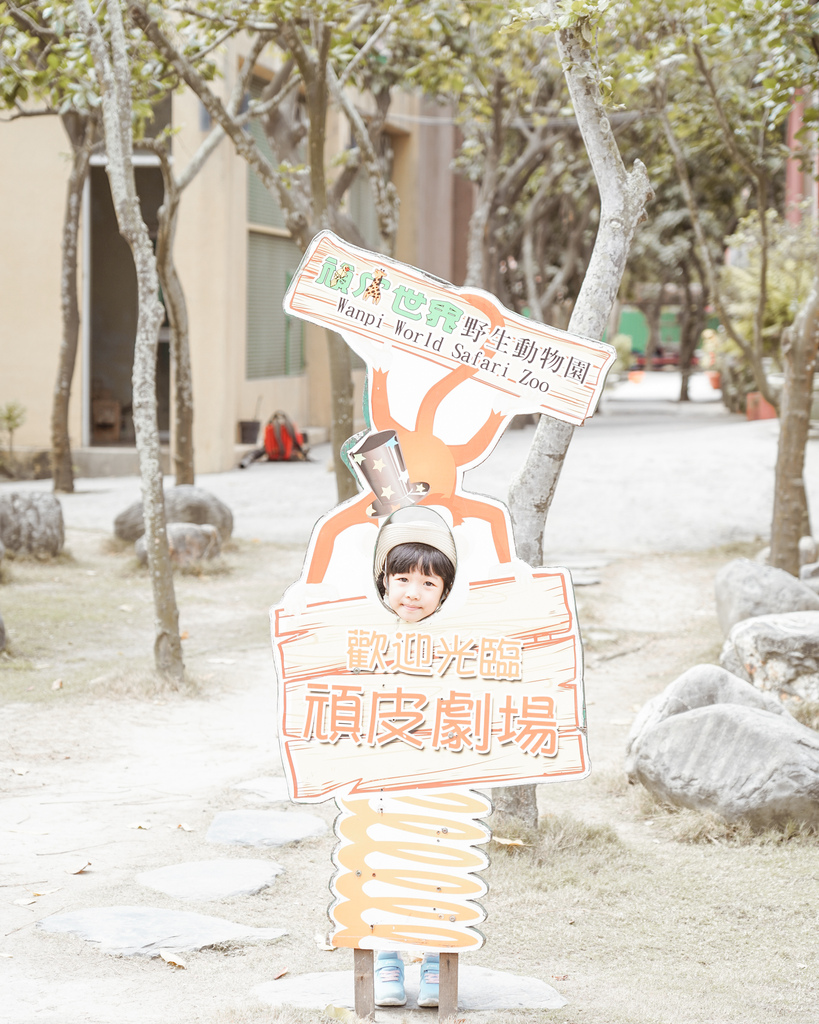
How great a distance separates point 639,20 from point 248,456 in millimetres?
8605

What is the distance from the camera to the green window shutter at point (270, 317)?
1878 cm

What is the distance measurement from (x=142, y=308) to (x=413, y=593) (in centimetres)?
446

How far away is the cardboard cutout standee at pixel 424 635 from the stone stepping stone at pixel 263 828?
5.49ft

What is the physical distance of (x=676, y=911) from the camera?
4.45 meters

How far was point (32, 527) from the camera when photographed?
11016 millimetres

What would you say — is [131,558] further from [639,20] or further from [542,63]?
[542,63]

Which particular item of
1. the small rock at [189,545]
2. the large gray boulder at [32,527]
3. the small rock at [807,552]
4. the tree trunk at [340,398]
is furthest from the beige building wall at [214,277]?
the small rock at [807,552]

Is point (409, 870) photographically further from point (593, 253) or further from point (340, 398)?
point (340, 398)

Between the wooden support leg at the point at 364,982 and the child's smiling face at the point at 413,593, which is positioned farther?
the child's smiling face at the point at 413,593

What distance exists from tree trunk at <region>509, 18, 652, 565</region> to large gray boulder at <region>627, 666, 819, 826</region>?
44.0 inches

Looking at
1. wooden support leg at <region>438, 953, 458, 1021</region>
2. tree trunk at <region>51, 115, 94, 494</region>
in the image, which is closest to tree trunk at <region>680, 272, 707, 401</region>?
tree trunk at <region>51, 115, 94, 494</region>

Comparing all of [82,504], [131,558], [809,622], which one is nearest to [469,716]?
[809,622]

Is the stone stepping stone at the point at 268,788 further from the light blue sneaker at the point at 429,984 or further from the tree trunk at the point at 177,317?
the tree trunk at the point at 177,317

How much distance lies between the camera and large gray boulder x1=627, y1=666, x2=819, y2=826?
510 centimetres
